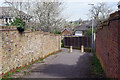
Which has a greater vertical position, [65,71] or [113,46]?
[113,46]

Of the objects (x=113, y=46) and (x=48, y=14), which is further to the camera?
(x=48, y=14)

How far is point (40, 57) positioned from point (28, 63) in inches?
121

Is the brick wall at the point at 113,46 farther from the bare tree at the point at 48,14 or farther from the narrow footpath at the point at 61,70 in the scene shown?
the bare tree at the point at 48,14

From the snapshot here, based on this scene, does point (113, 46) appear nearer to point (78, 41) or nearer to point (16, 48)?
point (16, 48)

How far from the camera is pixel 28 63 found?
10.7 meters

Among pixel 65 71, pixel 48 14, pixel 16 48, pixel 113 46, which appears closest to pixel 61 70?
pixel 65 71

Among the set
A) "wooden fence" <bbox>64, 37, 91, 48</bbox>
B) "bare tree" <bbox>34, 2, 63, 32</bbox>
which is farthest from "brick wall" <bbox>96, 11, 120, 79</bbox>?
"wooden fence" <bbox>64, 37, 91, 48</bbox>

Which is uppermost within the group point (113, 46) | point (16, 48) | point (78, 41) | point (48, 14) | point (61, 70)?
point (48, 14)

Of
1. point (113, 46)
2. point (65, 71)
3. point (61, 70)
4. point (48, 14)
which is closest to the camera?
point (113, 46)

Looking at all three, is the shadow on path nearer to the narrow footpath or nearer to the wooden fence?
the narrow footpath

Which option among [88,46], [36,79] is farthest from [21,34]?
[88,46]

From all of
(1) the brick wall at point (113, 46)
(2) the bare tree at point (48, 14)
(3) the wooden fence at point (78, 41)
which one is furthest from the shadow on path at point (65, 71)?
(3) the wooden fence at point (78, 41)

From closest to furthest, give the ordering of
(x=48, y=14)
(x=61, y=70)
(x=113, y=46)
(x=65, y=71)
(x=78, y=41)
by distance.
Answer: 1. (x=113, y=46)
2. (x=65, y=71)
3. (x=61, y=70)
4. (x=48, y=14)
5. (x=78, y=41)

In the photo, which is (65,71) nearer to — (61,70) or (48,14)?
(61,70)
